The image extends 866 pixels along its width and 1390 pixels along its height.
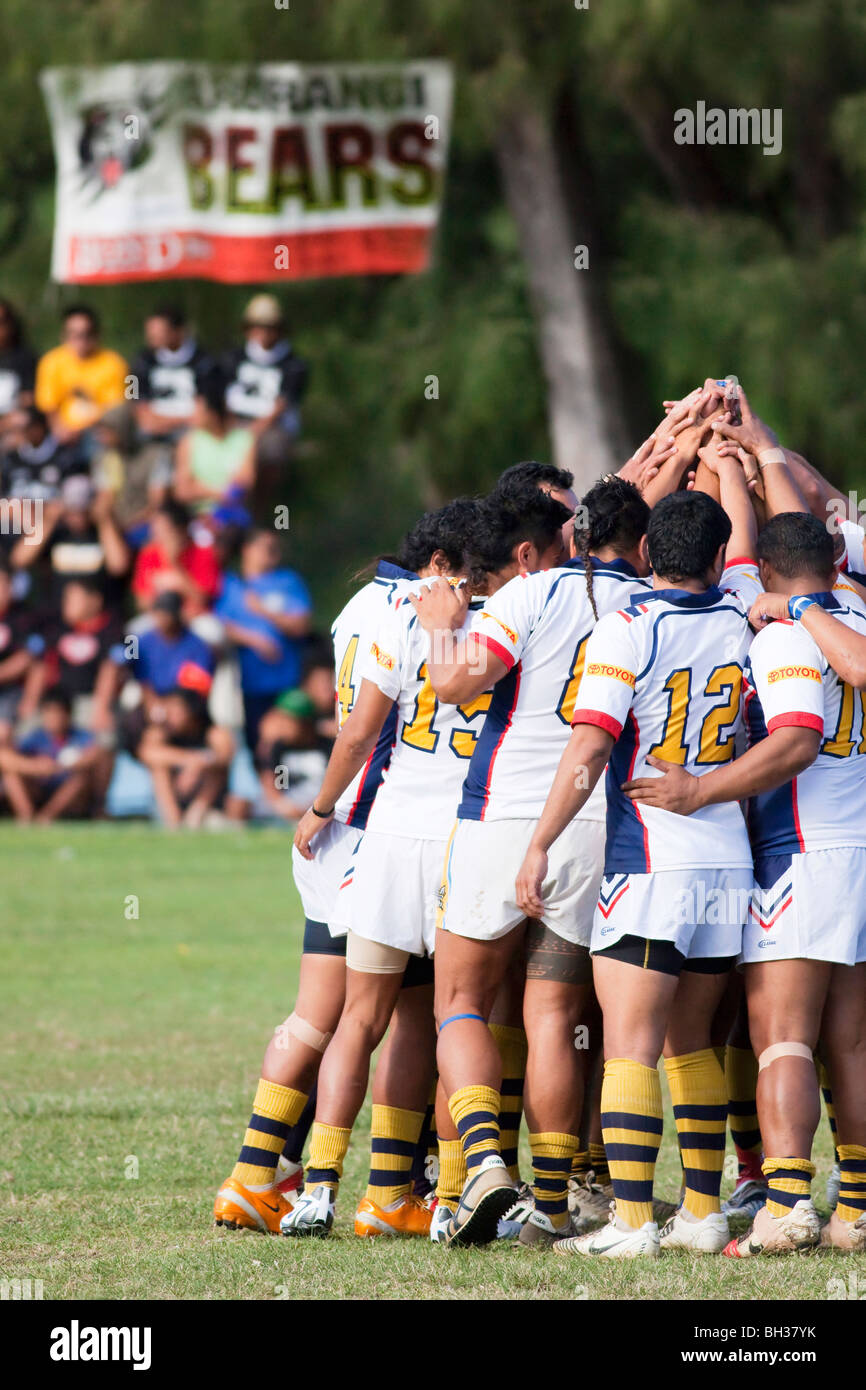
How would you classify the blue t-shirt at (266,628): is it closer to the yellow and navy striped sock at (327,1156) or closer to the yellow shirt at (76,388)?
the yellow shirt at (76,388)

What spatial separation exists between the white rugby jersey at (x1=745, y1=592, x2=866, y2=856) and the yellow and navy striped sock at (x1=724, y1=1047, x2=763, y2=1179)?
953 mm

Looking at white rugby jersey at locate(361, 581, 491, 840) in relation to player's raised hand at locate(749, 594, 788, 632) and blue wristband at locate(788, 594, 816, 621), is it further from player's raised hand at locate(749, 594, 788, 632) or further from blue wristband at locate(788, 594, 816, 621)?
blue wristband at locate(788, 594, 816, 621)

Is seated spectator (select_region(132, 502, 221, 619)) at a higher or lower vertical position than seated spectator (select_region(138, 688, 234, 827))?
higher

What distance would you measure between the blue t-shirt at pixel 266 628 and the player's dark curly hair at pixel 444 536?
31.0ft

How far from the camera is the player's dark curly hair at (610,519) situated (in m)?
5.48

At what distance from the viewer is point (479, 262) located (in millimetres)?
19000

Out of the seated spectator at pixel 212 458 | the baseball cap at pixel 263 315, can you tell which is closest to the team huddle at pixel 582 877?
the seated spectator at pixel 212 458

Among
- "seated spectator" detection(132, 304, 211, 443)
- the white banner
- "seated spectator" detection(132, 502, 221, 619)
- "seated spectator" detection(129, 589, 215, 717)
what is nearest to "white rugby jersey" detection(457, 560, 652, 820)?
"seated spectator" detection(129, 589, 215, 717)

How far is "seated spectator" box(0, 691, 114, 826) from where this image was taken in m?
15.6

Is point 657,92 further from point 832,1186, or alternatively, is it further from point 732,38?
point 832,1186

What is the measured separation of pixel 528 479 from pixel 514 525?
0.14m
